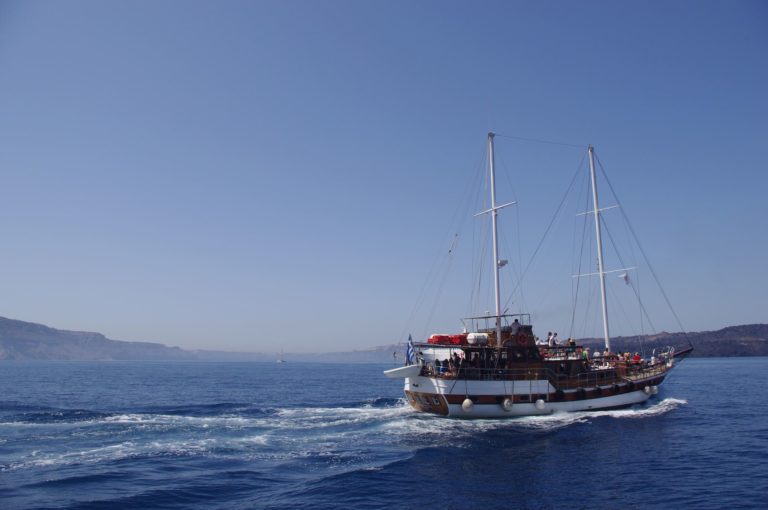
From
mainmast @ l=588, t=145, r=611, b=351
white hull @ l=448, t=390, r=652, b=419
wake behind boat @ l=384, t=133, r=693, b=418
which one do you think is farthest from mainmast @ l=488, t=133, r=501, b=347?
mainmast @ l=588, t=145, r=611, b=351

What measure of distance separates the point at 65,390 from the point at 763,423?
263ft

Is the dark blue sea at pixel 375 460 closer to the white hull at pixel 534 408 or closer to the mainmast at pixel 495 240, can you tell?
the white hull at pixel 534 408

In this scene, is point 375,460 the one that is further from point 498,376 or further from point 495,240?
point 495,240

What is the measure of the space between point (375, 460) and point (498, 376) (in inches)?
694

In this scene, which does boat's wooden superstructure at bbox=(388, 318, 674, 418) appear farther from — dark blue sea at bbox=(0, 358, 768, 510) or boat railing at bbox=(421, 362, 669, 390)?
dark blue sea at bbox=(0, 358, 768, 510)

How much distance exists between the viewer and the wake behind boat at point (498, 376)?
41.6 meters

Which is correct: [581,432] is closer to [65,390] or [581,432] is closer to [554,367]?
[554,367]

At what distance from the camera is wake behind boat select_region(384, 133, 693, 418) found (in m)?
41.6

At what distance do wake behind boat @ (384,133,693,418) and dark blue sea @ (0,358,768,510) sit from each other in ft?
5.23

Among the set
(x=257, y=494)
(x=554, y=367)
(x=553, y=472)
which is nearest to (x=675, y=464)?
(x=553, y=472)

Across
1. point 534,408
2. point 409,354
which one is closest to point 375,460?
point 409,354

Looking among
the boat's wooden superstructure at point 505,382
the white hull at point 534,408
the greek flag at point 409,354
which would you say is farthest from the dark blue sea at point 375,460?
the greek flag at point 409,354

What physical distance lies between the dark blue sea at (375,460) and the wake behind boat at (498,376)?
159 cm

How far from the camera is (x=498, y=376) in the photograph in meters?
42.3
